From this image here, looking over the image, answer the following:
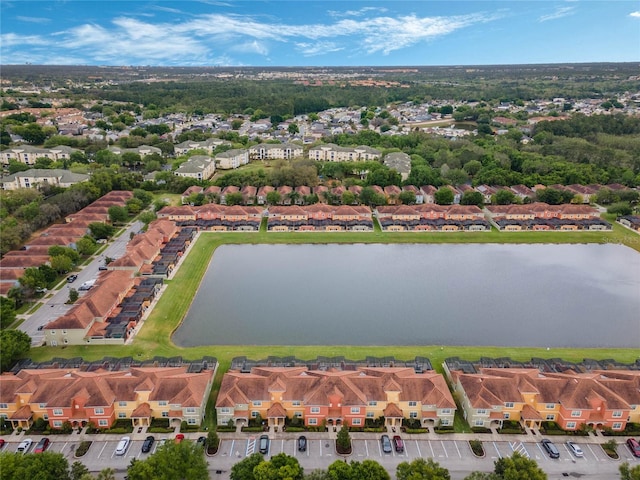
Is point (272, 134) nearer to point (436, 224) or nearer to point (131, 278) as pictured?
point (436, 224)

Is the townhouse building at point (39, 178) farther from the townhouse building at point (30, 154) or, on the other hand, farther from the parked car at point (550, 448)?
the parked car at point (550, 448)

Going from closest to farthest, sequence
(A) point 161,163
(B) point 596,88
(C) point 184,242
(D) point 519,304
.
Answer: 1. (D) point 519,304
2. (C) point 184,242
3. (A) point 161,163
4. (B) point 596,88

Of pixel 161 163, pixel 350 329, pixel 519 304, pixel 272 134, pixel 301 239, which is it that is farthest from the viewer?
pixel 272 134

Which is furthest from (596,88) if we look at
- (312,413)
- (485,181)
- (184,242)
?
(312,413)

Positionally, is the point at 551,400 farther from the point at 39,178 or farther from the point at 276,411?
the point at 39,178

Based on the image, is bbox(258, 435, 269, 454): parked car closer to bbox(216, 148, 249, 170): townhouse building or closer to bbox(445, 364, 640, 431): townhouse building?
bbox(445, 364, 640, 431): townhouse building

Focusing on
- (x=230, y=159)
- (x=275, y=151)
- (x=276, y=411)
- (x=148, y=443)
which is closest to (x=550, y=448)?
(x=276, y=411)

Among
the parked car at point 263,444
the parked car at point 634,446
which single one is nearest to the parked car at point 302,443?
the parked car at point 263,444
